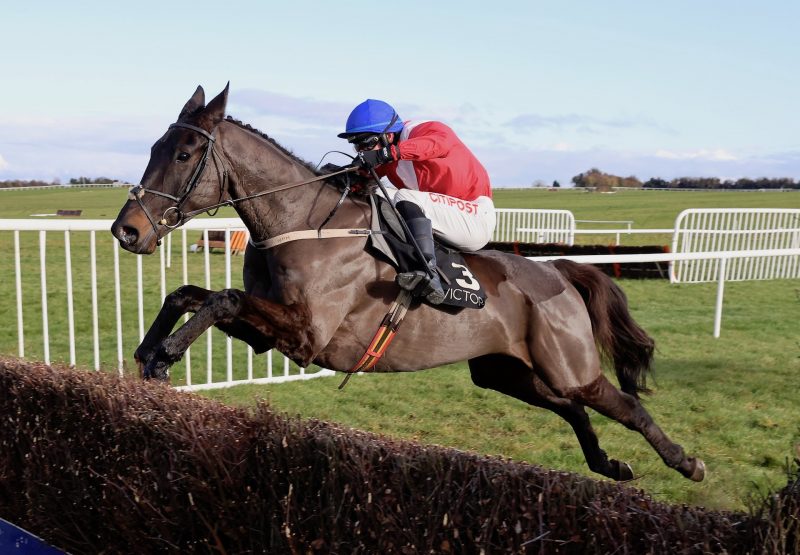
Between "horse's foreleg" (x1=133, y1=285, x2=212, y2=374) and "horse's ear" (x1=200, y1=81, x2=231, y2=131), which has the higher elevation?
"horse's ear" (x1=200, y1=81, x2=231, y2=131)

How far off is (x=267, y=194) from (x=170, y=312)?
2.31ft

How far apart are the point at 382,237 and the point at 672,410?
3.19 m

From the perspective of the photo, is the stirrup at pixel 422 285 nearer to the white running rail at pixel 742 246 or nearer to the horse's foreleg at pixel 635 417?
the horse's foreleg at pixel 635 417

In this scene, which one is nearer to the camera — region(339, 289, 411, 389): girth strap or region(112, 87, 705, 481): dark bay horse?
region(112, 87, 705, 481): dark bay horse

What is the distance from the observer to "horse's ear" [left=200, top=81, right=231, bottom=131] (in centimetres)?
374

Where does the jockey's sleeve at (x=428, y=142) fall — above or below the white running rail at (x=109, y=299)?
above

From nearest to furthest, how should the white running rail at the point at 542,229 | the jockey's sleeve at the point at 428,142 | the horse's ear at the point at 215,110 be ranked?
the horse's ear at the point at 215,110 → the jockey's sleeve at the point at 428,142 → the white running rail at the point at 542,229

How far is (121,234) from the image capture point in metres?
3.47

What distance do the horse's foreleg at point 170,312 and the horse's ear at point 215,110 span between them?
738 mm

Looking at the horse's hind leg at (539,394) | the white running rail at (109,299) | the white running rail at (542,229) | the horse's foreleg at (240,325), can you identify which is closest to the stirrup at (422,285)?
the horse's foreleg at (240,325)

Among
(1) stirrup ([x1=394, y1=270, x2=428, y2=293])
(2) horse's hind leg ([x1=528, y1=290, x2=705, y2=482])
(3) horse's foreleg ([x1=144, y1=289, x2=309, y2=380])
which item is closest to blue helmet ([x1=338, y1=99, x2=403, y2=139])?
(1) stirrup ([x1=394, y1=270, x2=428, y2=293])

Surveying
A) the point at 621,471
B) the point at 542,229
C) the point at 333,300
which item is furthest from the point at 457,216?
the point at 542,229

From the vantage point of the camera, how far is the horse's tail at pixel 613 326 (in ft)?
15.5

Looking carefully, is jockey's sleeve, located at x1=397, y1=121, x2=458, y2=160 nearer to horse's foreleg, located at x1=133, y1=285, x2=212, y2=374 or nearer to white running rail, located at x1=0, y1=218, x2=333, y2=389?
horse's foreleg, located at x1=133, y1=285, x2=212, y2=374
